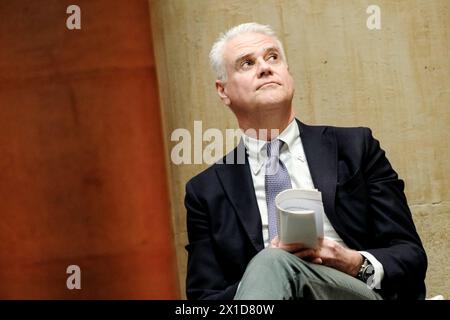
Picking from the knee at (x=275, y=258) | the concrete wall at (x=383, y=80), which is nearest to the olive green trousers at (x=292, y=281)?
the knee at (x=275, y=258)

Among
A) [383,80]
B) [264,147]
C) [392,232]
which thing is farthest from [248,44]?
[392,232]

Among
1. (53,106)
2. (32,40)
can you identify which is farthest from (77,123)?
(32,40)

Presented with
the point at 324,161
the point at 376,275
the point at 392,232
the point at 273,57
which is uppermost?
the point at 273,57

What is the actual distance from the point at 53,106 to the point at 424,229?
6.37ft

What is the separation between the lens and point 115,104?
4312mm

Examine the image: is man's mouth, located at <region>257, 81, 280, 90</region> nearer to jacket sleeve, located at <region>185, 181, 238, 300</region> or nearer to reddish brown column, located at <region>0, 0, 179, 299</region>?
jacket sleeve, located at <region>185, 181, 238, 300</region>

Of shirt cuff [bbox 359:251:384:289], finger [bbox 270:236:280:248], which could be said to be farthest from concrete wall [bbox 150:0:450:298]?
finger [bbox 270:236:280:248]

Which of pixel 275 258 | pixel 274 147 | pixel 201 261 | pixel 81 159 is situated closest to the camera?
pixel 275 258

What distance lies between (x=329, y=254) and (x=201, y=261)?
48cm

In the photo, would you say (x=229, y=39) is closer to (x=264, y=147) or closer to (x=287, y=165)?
(x=264, y=147)

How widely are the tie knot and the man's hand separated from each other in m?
0.45

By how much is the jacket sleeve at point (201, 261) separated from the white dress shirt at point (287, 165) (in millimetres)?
187

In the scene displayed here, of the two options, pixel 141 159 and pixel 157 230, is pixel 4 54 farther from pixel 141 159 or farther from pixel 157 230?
pixel 157 230

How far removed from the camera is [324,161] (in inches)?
114
